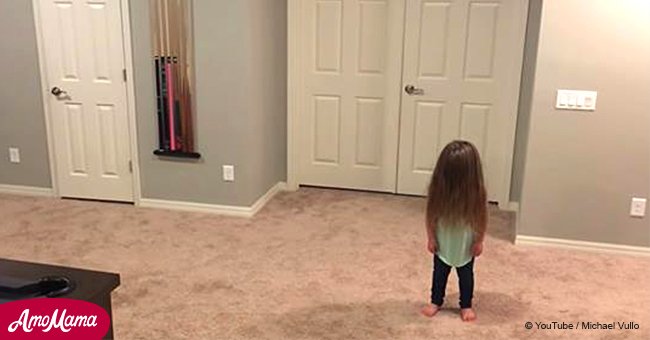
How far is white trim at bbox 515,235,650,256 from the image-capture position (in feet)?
12.8

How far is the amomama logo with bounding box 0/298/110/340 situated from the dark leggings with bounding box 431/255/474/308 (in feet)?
6.56

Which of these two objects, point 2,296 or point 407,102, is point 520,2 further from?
point 2,296

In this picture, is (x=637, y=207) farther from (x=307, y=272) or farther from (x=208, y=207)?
(x=208, y=207)

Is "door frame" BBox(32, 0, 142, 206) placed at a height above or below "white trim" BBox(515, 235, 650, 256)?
above

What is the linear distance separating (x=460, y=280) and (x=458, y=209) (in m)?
0.40

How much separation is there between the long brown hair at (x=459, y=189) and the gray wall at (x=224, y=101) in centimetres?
188

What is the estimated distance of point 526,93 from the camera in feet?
14.9

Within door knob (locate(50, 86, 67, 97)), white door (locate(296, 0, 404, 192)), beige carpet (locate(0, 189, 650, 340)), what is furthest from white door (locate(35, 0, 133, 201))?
white door (locate(296, 0, 404, 192))

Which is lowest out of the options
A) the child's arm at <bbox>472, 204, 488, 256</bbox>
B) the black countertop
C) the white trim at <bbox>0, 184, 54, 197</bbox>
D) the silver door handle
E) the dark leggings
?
the white trim at <bbox>0, 184, 54, 197</bbox>

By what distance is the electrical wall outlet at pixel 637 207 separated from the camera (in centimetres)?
382

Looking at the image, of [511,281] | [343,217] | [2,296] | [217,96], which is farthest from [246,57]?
[2,296]

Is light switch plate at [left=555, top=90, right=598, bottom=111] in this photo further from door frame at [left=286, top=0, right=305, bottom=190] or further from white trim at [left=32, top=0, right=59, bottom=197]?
white trim at [left=32, top=0, right=59, bottom=197]

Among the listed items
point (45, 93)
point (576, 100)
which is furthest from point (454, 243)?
point (45, 93)

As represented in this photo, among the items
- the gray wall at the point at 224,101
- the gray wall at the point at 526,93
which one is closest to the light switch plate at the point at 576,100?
the gray wall at the point at 526,93
